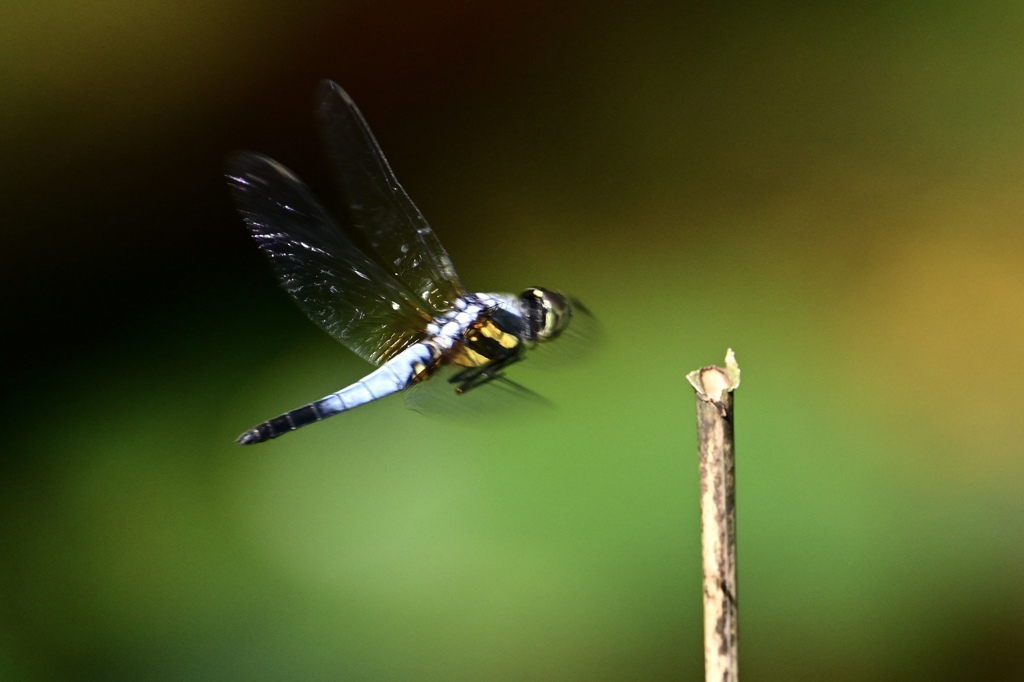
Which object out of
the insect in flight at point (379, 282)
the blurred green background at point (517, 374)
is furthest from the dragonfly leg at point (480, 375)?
the blurred green background at point (517, 374)

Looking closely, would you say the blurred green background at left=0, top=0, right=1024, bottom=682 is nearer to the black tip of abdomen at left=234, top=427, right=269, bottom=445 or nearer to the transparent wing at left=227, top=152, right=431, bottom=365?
the transparent wing at left=227, top=152, right=431, bottom=365

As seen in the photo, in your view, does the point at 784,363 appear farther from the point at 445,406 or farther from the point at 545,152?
the point at 445,406

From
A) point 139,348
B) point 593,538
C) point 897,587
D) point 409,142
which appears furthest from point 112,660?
point 897,587

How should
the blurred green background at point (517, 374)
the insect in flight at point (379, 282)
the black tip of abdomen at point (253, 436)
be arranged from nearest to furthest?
the black tip of abdomen at point (253, 436) < the insect in flight at point (379, 282) < the blurred green background at point (517, 374)

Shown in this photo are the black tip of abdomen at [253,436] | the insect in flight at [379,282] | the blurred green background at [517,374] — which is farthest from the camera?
the blurred green background at [517,374]

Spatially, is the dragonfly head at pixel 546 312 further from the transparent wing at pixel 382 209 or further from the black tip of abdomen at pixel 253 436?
the black tip of abdomen at pixel 253 436

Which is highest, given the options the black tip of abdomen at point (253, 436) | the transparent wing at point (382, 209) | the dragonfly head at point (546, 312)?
the transparent wing at point (382, 209)

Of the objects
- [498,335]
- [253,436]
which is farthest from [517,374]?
[253,436]
